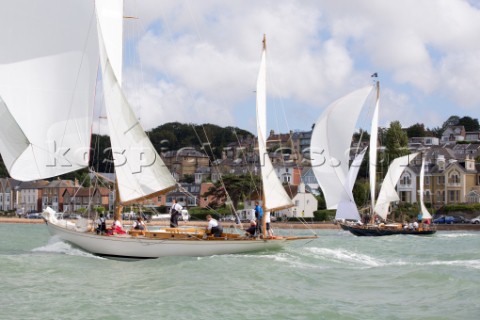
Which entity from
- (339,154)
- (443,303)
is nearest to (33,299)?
(443,303)

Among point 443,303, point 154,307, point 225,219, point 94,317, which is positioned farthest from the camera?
point 225,219

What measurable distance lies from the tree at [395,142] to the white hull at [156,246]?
69.9 m

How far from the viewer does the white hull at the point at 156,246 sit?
23172 millimetres

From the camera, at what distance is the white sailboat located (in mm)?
23797

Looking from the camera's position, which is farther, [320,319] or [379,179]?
[379,179]

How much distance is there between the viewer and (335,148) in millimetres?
46344

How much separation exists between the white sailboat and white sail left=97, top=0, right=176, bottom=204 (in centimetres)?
3

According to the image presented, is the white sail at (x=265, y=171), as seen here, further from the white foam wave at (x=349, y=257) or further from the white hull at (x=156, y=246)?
Result: the white foam wave at (x=349, y=257)

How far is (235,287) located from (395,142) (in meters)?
80.4

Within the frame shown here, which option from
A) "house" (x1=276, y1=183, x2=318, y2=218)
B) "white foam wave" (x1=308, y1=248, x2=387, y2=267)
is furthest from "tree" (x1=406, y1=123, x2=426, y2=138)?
"white foam wave" (x1=308, y1=248, x2=387, y2=267)

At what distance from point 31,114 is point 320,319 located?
13.2 m

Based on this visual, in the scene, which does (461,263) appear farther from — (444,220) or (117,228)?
(444,220)

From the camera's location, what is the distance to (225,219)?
8375 cm

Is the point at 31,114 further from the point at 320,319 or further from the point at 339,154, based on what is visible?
the point at 339,154
